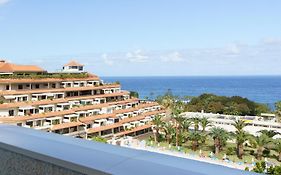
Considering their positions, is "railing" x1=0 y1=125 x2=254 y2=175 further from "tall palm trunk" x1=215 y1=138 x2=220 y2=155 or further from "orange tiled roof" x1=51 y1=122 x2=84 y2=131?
"tall palm trunk" x1=215 y1=138 x2=220 y2=155

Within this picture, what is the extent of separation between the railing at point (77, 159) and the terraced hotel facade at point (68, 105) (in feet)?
83.0

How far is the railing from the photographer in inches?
64.0

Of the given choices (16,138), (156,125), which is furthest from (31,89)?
(16,138)

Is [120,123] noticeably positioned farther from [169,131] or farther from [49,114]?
[49,114]

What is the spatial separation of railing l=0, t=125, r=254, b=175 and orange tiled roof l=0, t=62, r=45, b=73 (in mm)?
32008

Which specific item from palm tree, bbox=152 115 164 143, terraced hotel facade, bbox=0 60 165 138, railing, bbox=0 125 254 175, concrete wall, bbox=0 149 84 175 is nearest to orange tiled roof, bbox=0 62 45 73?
terraced hotel facade, bbox=0 60 165 138

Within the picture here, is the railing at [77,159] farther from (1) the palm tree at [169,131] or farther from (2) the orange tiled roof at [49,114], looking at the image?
(1) the palm tree at [169,131]

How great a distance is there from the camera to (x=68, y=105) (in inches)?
1316

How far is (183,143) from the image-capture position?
1309 inches

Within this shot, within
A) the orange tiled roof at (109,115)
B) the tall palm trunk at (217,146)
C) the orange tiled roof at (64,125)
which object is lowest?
the tall palm trunk at (217,146)

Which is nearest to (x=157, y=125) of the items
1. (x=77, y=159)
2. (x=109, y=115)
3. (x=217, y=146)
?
(x=109, y=115)

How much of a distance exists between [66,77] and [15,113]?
8.36 m

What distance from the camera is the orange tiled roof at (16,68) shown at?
3234cm

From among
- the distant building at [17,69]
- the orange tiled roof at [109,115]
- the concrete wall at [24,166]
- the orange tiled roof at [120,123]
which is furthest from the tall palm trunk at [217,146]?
the concrete wall at [24,166]
